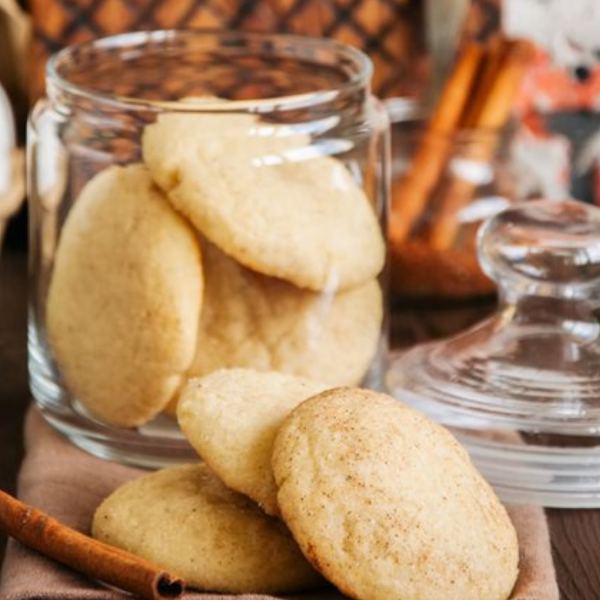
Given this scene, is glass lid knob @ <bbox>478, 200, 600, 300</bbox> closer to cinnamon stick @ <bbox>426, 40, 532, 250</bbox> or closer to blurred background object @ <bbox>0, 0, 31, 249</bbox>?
cinnamon stick @ <bbox>426, 40, 532, 250</bbox>

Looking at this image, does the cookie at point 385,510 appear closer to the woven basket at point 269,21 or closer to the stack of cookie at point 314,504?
the stack of cookie at point 314,504

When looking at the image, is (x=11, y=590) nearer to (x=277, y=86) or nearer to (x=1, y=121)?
(x=277, y=86)

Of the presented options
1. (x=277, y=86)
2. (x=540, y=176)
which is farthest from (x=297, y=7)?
(x=277, y=86)

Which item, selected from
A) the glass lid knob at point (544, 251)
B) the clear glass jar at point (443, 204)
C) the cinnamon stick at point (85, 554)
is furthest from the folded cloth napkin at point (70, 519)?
the clear glass jar at point (443, 204)

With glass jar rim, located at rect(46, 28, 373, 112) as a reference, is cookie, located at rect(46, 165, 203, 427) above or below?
below

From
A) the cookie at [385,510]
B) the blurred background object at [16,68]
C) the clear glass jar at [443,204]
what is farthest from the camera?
the blurred background object at [16,68]

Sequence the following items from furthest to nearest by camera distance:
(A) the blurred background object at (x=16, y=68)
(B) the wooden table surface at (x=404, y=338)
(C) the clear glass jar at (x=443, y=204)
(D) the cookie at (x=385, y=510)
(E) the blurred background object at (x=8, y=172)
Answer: (A) the blurred background object at (x=16, y=68) → (C) the clear glass jar at (x=443, y=204) → (E) the blurred background object at (x=8, y=172) → (B) the wooden table surface at (x=404, y=338) → (D) the cookie at (x=385, y=510)

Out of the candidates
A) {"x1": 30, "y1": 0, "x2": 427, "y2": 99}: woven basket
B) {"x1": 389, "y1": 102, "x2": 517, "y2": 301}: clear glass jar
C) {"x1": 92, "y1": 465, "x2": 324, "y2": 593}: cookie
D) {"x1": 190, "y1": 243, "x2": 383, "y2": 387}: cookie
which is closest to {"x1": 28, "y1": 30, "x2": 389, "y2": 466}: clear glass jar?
{"x1": 190, "y1": 243, "x2": 383, "y2": 387}: cookie
